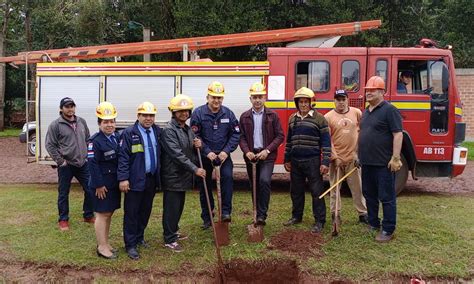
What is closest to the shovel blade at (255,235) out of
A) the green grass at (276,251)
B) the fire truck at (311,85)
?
the green grass at (276,251)

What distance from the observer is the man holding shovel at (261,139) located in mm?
6180

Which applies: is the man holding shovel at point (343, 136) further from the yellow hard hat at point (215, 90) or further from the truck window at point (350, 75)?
the truck window at point (350, 75)

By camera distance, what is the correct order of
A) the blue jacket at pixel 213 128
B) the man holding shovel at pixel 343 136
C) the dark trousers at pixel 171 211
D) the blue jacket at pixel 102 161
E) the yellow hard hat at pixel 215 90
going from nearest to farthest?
the blue jacket at pixel 102 161 < the dark trousers at pixel 171 211 < the yellow hard hat at pixel 215 90 < the blue jacket at pixel 213 128 < the man holding shovel at pixel 343 136

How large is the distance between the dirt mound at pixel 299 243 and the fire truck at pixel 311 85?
9.21 feet

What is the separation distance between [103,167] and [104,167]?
0.04ft

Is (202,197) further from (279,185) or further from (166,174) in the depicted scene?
(279,185)

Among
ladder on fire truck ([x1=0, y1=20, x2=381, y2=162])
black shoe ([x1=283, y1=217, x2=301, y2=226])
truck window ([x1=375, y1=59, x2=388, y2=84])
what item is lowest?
black shoe ([x1=283, y1=217, x2=301, y2=226])

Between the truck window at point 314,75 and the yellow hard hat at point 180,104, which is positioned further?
the truck window at point 314,75

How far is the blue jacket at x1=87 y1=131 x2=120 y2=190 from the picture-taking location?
5.08 m

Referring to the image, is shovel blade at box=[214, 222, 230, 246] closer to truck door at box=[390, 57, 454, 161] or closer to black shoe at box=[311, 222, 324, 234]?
black shoe at box=[311, 222, 324, 234]

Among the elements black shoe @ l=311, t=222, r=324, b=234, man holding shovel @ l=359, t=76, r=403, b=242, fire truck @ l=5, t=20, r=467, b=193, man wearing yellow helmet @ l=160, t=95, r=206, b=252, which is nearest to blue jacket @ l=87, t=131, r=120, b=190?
man wearing yellow helmet @ l=160, t=95, r=206, b=252

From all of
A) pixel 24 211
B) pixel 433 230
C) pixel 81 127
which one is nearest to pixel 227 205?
pixel 81 127

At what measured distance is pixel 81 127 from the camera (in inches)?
262

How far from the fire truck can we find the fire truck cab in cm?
2
